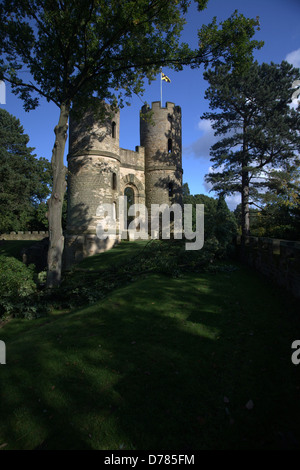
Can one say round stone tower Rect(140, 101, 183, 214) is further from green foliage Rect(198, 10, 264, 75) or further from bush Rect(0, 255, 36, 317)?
bush Rect(0, 255, 36, 317)

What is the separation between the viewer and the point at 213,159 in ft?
76.7

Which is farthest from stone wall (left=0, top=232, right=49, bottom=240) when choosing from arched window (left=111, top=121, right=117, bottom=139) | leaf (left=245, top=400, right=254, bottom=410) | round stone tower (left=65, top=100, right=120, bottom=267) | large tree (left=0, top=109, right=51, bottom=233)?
leaf (left=245, top=400, right=254, bottom=410)

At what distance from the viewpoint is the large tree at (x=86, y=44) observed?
11.6 m

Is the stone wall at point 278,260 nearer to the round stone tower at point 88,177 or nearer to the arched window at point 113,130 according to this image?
the round stone tower at point 88,177

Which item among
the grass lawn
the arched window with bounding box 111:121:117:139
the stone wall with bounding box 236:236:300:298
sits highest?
the arched window with bounding box 111:121:117:139

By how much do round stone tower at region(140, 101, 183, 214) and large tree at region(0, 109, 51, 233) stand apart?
18.1 meters

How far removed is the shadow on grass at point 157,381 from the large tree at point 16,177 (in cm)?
3406

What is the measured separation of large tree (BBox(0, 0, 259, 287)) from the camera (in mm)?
11555

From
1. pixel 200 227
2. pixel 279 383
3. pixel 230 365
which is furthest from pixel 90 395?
pixel 200 227

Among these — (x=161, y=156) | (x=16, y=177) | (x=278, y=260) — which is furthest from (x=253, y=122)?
(x=16, y=177)

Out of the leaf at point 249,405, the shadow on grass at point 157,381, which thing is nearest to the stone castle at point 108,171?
the shadow on grass at point 157,381

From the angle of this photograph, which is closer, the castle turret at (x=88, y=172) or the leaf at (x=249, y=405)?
the leaf at (x=249, y=405)

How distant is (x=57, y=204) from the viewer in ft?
42.2

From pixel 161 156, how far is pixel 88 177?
7881 mm
